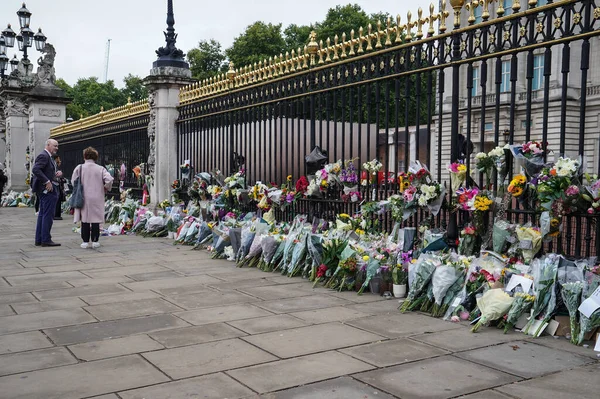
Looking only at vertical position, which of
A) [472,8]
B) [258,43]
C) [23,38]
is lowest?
[472,8]

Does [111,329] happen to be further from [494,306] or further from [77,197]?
[77,197]

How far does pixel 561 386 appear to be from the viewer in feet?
11.8

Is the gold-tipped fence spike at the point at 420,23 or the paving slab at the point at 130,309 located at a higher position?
the gold-tipped fence spike at the point at 420,23

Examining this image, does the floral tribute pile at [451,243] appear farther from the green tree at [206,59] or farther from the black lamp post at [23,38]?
the green tree at [206,59]

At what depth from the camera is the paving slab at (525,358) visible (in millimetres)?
3926

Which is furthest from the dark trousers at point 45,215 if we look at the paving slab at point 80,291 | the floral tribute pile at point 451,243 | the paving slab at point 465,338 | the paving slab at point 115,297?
the paving slab at point 465,338

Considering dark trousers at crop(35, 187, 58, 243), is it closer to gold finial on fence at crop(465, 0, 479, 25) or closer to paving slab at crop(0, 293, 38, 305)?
paving slab at crop(0, 293, 38, 305)

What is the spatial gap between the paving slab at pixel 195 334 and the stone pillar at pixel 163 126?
8.49m

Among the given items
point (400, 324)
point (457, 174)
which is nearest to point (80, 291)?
point (400, 324)

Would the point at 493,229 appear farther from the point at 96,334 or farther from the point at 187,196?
the point at 187,196

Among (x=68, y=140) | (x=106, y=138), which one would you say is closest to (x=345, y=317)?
(x=106, y=138)

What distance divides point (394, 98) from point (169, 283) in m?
4.04

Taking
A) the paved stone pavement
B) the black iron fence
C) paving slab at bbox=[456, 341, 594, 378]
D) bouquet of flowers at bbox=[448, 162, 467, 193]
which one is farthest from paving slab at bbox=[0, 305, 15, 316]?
bouquet of flowers at bbox=[448, 162, 467, 193]

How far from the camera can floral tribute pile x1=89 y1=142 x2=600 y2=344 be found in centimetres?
488
